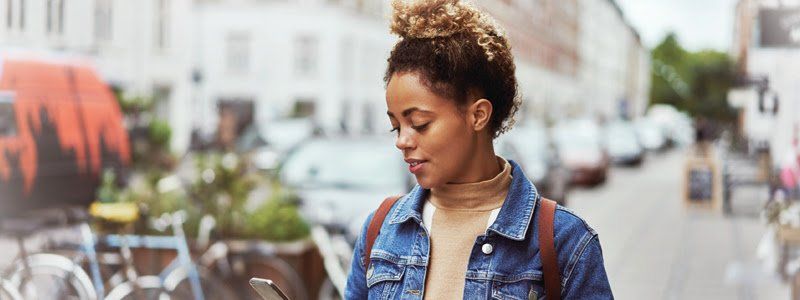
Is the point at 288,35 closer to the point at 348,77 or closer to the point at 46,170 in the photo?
the point at 348,77

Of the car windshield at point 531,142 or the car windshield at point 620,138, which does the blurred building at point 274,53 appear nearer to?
the car windshield at point 620,138

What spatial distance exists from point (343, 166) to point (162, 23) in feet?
29.0

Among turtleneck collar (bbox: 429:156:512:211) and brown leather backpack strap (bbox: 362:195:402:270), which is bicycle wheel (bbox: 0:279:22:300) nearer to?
brown leather backpack strap (bbox: 362:195:402:270)

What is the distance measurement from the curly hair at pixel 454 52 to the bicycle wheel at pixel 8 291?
3851mm

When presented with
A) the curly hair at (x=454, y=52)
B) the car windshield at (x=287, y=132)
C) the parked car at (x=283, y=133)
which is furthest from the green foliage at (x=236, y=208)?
the car windshield at (x=287, y=132)

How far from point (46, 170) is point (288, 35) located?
30.1 metres

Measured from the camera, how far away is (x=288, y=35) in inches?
1553

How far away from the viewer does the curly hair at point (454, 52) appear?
1.96 m

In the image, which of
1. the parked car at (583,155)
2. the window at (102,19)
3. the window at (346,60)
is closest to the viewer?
the window at (102,19)

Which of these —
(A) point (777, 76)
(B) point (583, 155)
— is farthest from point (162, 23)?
(A) point (777, 76)

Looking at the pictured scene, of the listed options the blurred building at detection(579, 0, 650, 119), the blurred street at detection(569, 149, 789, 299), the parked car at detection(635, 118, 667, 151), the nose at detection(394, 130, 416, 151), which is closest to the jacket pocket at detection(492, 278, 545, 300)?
the nose at detection(394, 130, 416, 151)

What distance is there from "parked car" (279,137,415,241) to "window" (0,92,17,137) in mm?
2248

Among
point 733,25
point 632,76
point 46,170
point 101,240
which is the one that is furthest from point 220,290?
point 632,76

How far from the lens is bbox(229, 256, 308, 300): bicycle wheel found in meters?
7.14
